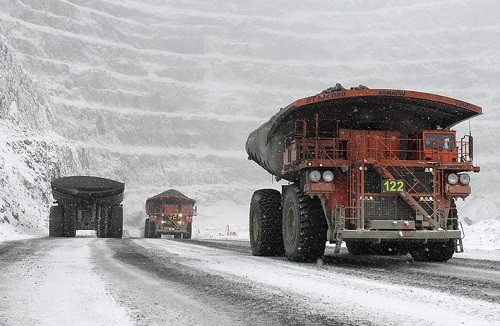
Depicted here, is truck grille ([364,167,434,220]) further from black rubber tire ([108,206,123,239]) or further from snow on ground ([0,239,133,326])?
black rubber tire ([108,206,123,239])

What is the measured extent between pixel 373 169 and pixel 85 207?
20113 mm

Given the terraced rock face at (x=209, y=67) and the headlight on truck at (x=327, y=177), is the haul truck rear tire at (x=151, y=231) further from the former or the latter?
the terraced rock face at (x=209, y=67)

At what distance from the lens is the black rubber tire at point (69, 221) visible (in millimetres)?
25828

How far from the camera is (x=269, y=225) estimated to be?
1033 cm

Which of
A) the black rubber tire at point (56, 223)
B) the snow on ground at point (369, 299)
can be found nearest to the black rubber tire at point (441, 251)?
the snow on ground at point (369, 299)

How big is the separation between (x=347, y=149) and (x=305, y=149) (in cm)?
62

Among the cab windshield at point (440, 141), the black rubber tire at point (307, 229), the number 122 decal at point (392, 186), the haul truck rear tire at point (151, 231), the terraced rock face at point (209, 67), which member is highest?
the terraced rock face at point (209, 67)

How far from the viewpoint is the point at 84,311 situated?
13.1ft

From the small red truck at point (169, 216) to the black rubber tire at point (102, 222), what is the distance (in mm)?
7448

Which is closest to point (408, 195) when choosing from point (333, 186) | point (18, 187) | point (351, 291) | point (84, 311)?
point (333, 186)

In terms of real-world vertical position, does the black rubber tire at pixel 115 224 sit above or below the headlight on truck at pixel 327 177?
below

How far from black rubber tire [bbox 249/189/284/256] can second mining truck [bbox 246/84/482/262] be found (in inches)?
28.7

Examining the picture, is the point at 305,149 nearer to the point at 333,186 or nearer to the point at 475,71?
the point at 333,186

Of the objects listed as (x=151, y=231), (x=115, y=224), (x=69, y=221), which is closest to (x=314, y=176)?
(x=69, y=221)
